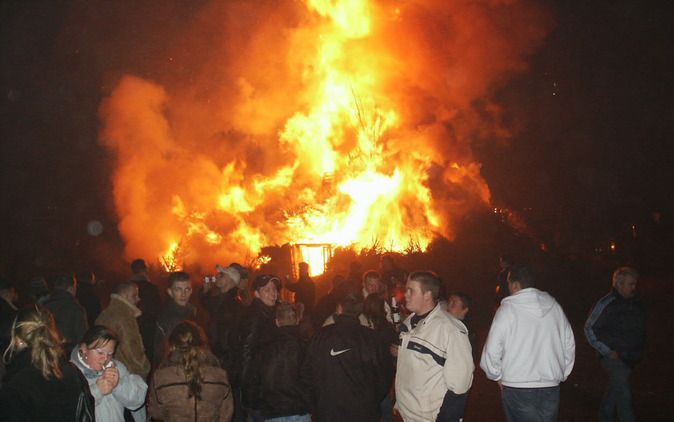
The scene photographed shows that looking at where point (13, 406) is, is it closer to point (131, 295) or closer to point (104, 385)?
point (104, 385)

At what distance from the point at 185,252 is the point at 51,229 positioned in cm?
1008

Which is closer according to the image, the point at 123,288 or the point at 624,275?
the point at 123,288

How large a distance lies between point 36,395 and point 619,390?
587cm

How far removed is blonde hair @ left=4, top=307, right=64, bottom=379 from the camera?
334 cm

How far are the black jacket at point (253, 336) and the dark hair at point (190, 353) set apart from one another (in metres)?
0.86

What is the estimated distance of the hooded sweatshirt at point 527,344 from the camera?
15.8ft

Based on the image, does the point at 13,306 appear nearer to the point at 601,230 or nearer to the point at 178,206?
the point at 178,206

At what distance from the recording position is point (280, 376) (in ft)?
15.6

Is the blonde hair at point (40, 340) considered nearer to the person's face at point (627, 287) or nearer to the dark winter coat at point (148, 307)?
the dark winter coat at point (148, 307)

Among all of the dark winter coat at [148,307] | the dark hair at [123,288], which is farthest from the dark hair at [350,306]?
the dark winter coat at [148,307]

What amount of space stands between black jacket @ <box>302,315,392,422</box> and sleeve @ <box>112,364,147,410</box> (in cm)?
134

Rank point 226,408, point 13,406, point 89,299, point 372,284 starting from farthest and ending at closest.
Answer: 1. point 89,299
2. point 372,284
3. point 226,408
4. point 13,406

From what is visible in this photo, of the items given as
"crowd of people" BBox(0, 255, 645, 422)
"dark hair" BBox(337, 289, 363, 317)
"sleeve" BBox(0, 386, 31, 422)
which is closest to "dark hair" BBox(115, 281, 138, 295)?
"crowd of people" BBox(0, 255, 645, 422)

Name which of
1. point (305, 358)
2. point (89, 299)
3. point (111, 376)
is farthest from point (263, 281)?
point (89, 299)
